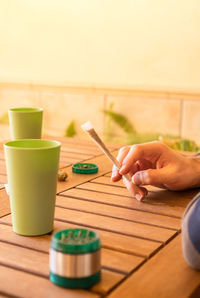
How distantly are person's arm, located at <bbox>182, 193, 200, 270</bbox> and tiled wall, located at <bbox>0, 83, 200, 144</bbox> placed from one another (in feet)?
8.74

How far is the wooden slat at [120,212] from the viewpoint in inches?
41.2

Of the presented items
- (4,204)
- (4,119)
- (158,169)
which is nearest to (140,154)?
(158,169)

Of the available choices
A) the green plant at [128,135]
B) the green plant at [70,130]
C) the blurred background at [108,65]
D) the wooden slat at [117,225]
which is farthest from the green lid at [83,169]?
the green plant at [70,130]

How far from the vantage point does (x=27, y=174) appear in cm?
94

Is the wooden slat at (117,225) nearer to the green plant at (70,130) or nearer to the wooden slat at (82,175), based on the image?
the wooden slat at (82,175)

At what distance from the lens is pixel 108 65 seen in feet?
12.5

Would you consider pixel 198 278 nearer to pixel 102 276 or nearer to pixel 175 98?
pixel 102 276

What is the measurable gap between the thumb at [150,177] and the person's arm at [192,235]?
12.8 inches

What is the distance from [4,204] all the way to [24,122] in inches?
19.7

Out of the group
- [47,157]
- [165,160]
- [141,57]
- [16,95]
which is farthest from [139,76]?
[47,157]

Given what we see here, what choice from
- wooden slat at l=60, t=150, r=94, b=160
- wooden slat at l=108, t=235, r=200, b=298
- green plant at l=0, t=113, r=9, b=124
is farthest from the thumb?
green plant at l=0, t=113, r=9, b=124

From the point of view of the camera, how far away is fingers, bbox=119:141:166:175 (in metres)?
1.23

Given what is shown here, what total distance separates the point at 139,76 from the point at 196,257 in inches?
116

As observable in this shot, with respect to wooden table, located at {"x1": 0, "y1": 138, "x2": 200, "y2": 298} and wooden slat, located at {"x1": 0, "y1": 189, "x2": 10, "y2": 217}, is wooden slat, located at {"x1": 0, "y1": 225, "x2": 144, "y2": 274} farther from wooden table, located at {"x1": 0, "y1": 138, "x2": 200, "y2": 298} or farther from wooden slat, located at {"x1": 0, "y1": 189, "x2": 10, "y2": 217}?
wooden slat, located at {"x1": 0, "y1": 189, "x2": 10, "y2": 217}
